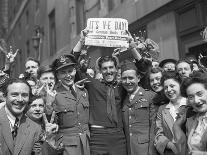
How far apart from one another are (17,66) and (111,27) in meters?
26.4

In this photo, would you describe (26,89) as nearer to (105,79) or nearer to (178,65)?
(105,79)

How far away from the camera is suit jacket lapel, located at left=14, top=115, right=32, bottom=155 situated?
354cm

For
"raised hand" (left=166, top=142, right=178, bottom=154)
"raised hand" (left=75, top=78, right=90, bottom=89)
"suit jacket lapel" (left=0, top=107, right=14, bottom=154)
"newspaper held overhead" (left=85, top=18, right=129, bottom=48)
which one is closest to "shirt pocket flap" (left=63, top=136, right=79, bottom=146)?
"raised hand" (left=75, top=78, right=90, bottom=89)

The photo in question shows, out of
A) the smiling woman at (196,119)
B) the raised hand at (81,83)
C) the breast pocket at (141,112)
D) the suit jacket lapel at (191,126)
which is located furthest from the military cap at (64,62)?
the suit jacket lapel at (191,126)

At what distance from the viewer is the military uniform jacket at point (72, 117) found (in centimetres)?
445

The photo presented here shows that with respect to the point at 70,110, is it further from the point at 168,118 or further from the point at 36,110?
the point at 168,118

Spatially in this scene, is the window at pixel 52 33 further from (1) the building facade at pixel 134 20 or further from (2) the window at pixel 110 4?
(2) the window at pixel 110 4

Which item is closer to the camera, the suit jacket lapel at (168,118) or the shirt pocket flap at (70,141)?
the suit jacket lapel at (168,118)

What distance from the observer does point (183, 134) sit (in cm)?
370

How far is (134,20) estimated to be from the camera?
36.2ft

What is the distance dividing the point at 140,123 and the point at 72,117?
3.17 feet

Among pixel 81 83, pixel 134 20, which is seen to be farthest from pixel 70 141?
pixel 134 20

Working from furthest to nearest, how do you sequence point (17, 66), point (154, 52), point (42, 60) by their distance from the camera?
point (17, 66)
point (42, 60)
point (154, 52)

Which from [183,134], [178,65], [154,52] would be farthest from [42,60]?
[183,134]
